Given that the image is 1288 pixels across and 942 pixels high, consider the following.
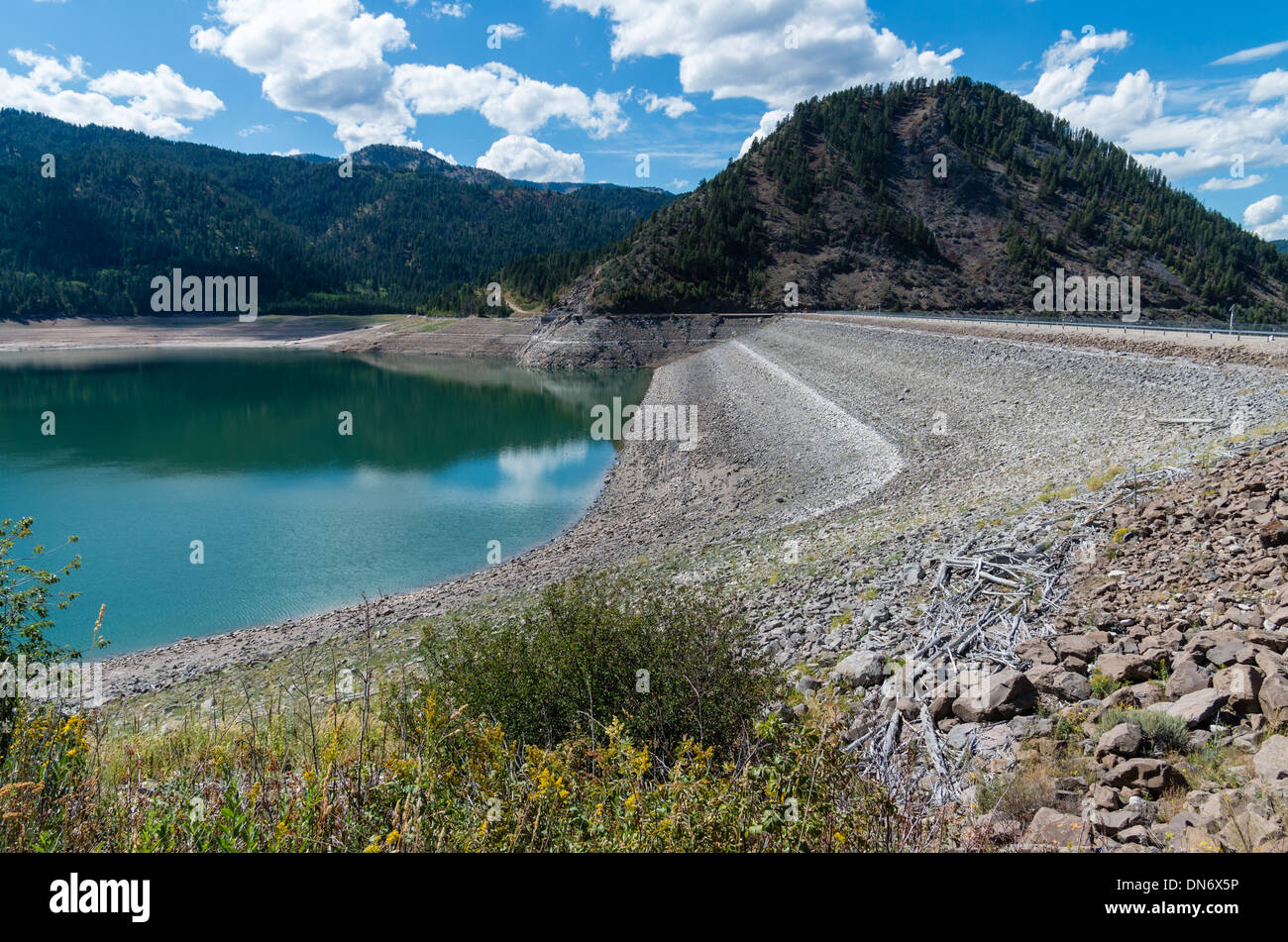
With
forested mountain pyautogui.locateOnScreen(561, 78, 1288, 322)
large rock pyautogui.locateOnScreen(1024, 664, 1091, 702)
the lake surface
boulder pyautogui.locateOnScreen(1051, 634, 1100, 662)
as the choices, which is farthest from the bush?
forested mountain pyautogui.locateOnScreen(561, 78, 1288, 322)

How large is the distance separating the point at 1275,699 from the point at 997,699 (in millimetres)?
1924

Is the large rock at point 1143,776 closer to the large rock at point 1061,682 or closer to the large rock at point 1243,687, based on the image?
the large rock at point 1243,687

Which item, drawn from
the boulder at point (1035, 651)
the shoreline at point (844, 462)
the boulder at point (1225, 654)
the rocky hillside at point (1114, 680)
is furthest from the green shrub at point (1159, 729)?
the shoreline at point (844, 462)

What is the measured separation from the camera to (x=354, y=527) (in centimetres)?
2300

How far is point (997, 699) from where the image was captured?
20.4 ft

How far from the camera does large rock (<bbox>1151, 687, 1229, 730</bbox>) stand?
5.01 metres

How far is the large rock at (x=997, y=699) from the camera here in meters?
6.22

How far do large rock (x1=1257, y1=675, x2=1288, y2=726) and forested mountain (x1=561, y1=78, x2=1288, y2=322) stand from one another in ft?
252

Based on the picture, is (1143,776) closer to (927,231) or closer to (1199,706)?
(1199,706)

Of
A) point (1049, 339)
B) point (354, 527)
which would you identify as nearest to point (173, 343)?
point (354, 527)

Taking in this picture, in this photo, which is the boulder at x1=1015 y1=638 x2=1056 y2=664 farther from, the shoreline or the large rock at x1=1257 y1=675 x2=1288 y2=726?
the shoreline

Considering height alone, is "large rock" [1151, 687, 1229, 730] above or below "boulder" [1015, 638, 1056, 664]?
above

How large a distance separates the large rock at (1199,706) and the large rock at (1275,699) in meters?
0.22
